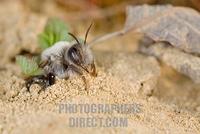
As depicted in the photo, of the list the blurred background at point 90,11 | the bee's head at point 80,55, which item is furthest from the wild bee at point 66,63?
the blurred background at point 90,11

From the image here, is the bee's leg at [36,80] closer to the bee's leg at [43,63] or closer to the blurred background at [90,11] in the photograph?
the bee's leg at [43,63]

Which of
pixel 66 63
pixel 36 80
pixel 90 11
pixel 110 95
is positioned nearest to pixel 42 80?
pixel 36 80

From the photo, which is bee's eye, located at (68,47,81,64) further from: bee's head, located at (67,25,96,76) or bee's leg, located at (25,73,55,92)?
bee's leg, located at (25,73,55,92)

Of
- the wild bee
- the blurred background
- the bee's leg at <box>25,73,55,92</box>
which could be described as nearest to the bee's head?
the wild bee

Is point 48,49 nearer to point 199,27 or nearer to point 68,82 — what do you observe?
point 68,82

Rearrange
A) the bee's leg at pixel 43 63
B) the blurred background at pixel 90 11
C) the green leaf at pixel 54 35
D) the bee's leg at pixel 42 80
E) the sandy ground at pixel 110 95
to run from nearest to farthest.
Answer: the sandy ground at pixel 110 95 → the bee's leg at pixel 42 80 → the bee's leg at pixel 43 63 → the green leaf at pixel 54 35 → the blurred background at pixel 90 11

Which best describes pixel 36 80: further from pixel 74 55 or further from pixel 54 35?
pixel 54 35

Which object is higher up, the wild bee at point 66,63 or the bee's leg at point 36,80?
the wild bee at point 66,63
